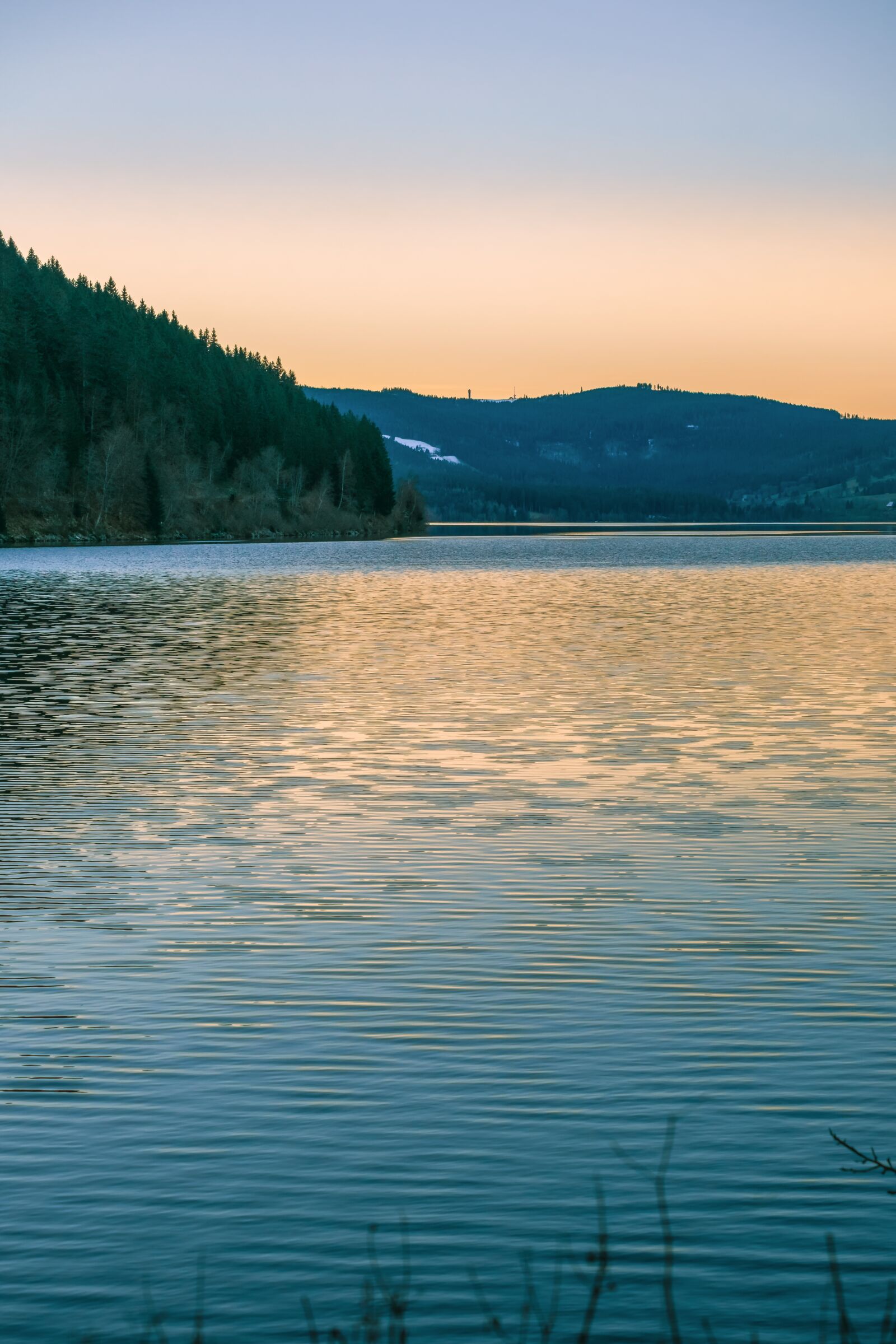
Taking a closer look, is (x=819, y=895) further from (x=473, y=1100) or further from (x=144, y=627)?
(x=144, y=627)

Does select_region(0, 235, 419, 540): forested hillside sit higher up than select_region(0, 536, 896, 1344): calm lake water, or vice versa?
select_region(0, 235, 419, 540): forested hillside

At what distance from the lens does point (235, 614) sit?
66.4 m

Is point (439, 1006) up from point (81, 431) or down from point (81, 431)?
down

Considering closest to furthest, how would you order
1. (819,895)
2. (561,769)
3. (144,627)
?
(819,895), (561,769), (144,627)

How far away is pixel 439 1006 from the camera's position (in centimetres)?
1241

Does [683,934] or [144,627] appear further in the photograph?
[144,627]

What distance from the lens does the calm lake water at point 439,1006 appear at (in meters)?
8.25

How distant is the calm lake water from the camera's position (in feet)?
27.1

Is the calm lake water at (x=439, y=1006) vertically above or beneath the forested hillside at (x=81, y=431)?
beneath

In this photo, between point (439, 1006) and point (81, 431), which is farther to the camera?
point (81, 431)

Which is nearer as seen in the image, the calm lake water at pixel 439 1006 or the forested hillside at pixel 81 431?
the calm lake water at pixel 439 1006

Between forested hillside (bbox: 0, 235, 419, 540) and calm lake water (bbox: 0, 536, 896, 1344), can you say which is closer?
calm lake water (bbox: 0, 536, 896, 1344)

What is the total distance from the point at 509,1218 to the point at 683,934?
6.20 metres

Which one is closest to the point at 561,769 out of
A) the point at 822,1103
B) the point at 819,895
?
the point at 819,895
